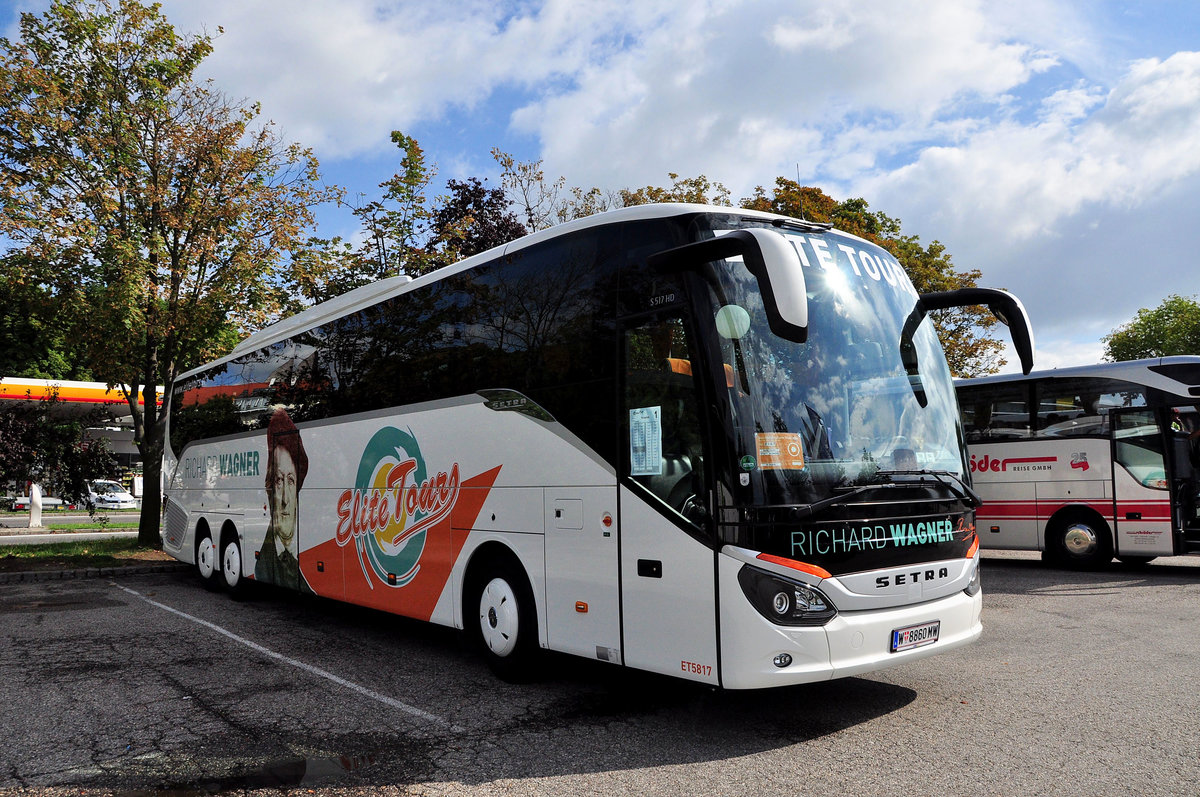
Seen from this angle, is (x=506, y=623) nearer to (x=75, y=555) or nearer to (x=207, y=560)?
(x=207, y=560)

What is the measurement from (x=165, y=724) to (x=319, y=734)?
113cm

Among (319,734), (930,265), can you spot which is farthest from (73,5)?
(930,265)

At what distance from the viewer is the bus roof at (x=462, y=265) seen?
615 centimetres

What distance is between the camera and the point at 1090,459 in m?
14.8

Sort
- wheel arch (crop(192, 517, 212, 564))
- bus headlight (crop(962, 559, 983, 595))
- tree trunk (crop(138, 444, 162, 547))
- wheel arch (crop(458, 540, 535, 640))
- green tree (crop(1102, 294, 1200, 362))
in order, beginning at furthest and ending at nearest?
green tree (crop(1102, 294, 1200, 362)) → tree trunk (crop(138, 444, 162, 547)) → wheel arch (crop(192, 517, 212, 564)) → wheel arch (crop(458, 540, 535, 640)) → bus headlight (crop(962, 559, 983, 595))

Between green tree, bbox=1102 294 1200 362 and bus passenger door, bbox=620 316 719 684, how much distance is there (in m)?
59.9

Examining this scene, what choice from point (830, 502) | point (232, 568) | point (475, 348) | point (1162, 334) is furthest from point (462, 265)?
point (1162, 334)

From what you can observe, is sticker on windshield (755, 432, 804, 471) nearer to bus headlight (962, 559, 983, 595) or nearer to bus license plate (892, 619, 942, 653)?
bus license plate (892, 619, 942, 653)

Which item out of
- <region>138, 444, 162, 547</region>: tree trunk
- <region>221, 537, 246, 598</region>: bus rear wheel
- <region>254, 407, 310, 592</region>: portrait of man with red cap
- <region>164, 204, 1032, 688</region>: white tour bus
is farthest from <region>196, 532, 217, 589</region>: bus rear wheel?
<region>164, 204, 1032, 688</region>: white tour bus

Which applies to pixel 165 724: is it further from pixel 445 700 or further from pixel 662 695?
pixel 662 695

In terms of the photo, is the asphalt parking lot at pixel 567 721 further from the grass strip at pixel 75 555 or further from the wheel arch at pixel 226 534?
the grass strip at pixel 75 555

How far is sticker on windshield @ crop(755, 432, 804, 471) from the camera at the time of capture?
5352mm

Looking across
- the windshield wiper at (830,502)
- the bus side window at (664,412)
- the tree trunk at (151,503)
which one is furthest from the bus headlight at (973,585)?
the tree trunk at (151,503)

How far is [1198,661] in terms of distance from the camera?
7.62m
